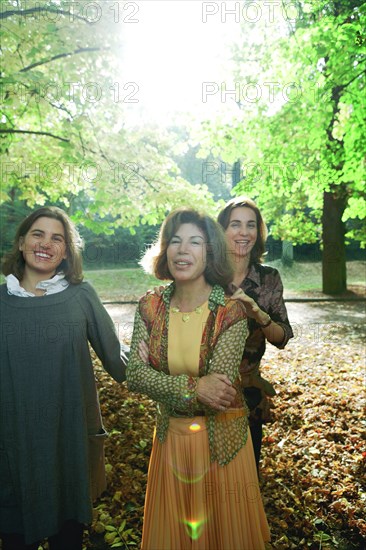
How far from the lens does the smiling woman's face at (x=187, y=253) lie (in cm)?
193

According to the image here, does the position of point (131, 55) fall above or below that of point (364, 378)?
above

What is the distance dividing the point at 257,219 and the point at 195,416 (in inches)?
52.4

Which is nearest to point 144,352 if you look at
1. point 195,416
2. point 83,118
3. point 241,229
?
point 195,416

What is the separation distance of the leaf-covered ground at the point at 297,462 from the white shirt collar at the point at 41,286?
1.93 m

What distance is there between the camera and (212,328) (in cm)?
191

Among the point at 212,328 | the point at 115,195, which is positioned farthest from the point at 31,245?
the point at 115,195

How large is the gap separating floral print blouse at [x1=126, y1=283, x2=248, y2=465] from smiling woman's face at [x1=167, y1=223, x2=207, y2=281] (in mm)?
148

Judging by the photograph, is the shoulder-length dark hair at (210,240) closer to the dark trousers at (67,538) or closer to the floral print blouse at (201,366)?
the floral print blouse at (201,366)

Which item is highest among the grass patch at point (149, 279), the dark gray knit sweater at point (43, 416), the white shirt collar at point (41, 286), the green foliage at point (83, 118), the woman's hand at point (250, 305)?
the green foliage at point (83, 118)

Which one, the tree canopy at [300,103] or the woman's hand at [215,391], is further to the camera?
the tree canopy at [300,103]

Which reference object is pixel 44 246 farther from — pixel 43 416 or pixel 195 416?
pixel 195 416

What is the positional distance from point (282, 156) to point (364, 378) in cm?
486

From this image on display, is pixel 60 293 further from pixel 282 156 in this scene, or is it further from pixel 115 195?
pixel 282 156

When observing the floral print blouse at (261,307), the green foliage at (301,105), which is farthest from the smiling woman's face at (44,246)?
the green foliage at (301,105)
